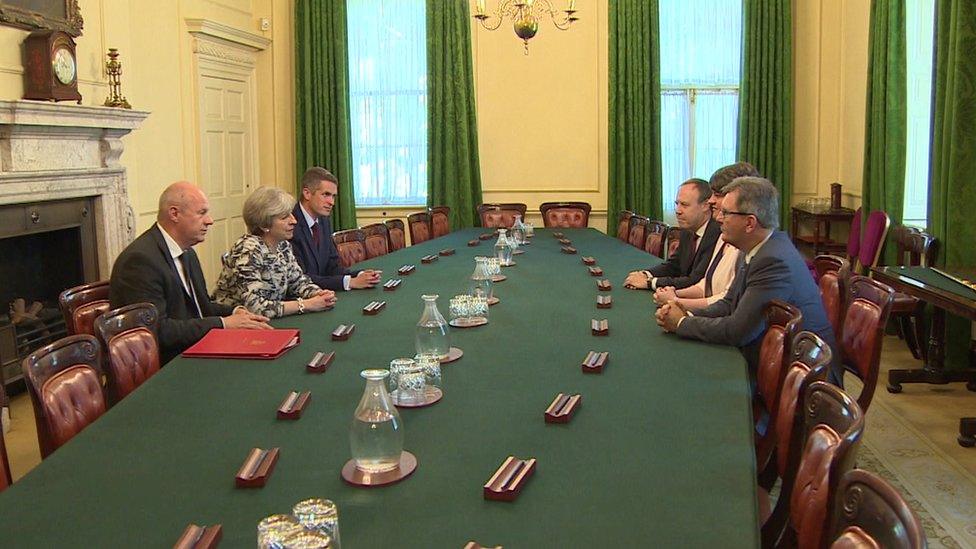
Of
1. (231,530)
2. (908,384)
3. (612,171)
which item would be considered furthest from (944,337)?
(231,530)

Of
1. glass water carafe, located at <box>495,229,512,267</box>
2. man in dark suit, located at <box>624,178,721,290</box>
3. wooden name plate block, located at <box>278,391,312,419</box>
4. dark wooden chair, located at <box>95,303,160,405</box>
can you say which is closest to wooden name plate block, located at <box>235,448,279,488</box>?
wooden name plate block, located at <box>278,391,312,419</box>

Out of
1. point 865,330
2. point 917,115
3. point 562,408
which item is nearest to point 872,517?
point 562,408

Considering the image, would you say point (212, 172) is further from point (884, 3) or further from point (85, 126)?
point (884, 3)

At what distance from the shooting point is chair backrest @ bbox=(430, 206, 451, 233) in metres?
7.73

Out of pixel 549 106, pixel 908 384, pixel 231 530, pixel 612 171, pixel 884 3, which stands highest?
pixel 884 3

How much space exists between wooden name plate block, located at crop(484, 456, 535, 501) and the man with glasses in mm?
2019

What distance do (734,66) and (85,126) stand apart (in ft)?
18.4

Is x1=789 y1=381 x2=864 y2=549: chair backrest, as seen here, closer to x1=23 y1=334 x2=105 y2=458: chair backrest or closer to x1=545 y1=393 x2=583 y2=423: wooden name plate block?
x1=545 y1=393 x2=583 y2=423: wooden name plate block

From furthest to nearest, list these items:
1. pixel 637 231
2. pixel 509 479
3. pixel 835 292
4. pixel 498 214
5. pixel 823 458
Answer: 1. pixel 498 214
2. pixel 637 231
3. pixel 835 292
4. pixel 509 479
5. pixel 823 458

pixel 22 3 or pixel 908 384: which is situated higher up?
pixel 22 3

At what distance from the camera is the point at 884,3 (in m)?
6.71

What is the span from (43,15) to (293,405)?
13.8ft

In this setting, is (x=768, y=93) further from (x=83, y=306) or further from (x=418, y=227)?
(x=83, y=306)

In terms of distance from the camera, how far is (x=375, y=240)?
6.24 meters
